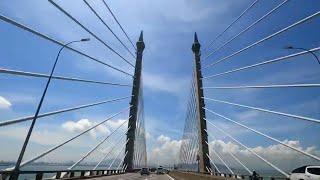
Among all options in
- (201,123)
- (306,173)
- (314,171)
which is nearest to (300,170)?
(306,173)

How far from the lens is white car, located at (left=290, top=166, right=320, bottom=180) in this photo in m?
21.9

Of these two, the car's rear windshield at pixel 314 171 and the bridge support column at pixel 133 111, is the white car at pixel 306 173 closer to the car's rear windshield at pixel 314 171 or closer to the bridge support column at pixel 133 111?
the car's rear windshield at pixel 314 171

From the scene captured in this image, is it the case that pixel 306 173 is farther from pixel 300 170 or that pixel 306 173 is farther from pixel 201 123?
pixel 201 123

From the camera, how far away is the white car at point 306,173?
71.9 feet

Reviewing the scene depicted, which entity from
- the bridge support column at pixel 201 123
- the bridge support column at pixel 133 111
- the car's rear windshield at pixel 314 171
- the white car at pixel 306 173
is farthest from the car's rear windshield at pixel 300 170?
the bridge support column at pixel 133 111

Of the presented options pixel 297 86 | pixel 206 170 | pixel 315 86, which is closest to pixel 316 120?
pixel 315 86

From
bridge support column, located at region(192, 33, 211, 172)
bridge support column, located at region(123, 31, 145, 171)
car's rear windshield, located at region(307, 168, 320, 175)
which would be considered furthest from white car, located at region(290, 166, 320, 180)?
bridge support column, located at region(123, 31, 145, 171)

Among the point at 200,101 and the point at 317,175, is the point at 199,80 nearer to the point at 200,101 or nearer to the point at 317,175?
the point at 200,101

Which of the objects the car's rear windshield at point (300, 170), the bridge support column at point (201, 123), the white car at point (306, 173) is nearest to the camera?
the white car at point (306, 173)

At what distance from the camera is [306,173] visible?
22719mm

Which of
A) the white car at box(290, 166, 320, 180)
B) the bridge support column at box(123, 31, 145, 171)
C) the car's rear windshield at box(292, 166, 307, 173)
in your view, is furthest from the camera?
the bridge support column at box(123, 31, 145, 171)

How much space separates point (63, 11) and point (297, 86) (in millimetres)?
12923

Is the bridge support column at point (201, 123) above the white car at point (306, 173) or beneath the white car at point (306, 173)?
above

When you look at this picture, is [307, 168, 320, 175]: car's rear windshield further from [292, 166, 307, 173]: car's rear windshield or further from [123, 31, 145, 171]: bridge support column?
[123, 31, 145, 171]: bridge support column
